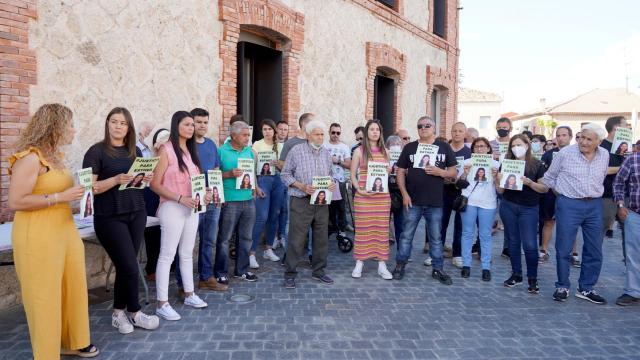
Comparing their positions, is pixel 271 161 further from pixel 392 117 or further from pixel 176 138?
pixel 392 117

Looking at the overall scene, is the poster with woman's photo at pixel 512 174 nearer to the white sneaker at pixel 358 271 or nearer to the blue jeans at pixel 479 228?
the blue jeans at pixel 479 228

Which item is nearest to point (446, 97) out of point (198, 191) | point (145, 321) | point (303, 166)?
point (303, 166)

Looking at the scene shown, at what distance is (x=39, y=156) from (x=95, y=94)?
90.5 inches

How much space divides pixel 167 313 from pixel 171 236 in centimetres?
75

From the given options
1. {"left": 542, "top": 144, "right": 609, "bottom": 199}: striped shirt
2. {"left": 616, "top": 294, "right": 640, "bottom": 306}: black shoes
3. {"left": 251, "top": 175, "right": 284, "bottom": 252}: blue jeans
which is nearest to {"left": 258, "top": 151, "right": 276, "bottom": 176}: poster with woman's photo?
{"left": 251, "top": 175, "right": 284, "bottom": 252}: blue jeans

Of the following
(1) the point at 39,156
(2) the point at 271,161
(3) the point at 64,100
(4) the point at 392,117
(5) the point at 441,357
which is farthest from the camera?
(4) the point at 392,117

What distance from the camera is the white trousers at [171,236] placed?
416 cm

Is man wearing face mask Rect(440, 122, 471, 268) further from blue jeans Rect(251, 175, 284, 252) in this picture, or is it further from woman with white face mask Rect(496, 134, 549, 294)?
blue jeans Rect(251, 175, 284, 252)

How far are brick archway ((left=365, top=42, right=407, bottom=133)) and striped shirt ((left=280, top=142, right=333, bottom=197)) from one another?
557 centimetres

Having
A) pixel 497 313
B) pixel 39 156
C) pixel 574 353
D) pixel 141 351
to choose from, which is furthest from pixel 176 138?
pixel 574 353

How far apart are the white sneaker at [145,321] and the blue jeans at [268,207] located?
83.5 inches

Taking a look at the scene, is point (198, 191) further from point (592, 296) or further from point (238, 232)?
point (592, 296)

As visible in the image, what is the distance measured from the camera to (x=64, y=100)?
4.81 m

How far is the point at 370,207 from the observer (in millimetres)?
5520
